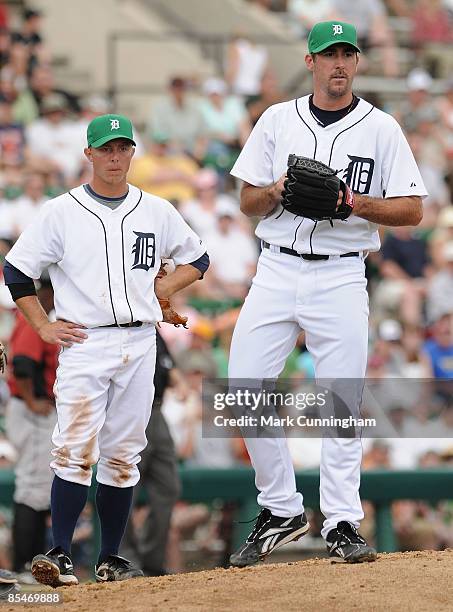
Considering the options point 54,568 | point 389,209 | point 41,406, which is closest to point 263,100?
point 41,406

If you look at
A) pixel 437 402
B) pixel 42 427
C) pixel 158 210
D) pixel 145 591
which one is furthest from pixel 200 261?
pixel 437 402

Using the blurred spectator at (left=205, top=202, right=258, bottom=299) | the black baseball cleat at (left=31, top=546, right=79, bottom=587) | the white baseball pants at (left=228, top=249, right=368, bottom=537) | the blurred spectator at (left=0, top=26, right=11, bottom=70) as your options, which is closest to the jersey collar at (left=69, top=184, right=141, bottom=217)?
the white baseball pants at (left=228, top=249, right=368, bottom=537)

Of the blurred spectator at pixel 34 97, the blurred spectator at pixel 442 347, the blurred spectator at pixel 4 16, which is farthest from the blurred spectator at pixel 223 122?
the blurred spectator at pixel 442 347

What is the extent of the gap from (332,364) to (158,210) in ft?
3.30

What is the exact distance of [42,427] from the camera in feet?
25.1

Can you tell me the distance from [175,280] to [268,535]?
3.93 feet

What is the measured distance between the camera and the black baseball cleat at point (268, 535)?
5.68 m

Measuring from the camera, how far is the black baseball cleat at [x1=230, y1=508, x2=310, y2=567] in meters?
5.68

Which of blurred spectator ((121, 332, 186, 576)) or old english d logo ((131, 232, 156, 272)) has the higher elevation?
old english d logo ((131, 232, 156, 272))

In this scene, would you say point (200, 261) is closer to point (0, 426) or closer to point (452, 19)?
point (0, 426)

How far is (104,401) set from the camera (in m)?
5.40

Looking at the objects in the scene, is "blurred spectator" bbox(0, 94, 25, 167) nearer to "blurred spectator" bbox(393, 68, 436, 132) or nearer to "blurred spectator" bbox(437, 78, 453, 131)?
"blurred spectator" bbox(393, 68, 436, 132)

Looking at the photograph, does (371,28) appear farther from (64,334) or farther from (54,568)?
(54,568)

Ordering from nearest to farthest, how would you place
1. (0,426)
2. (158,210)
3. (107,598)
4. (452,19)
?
(107,598), (158,210), (0,426), (452,19)
